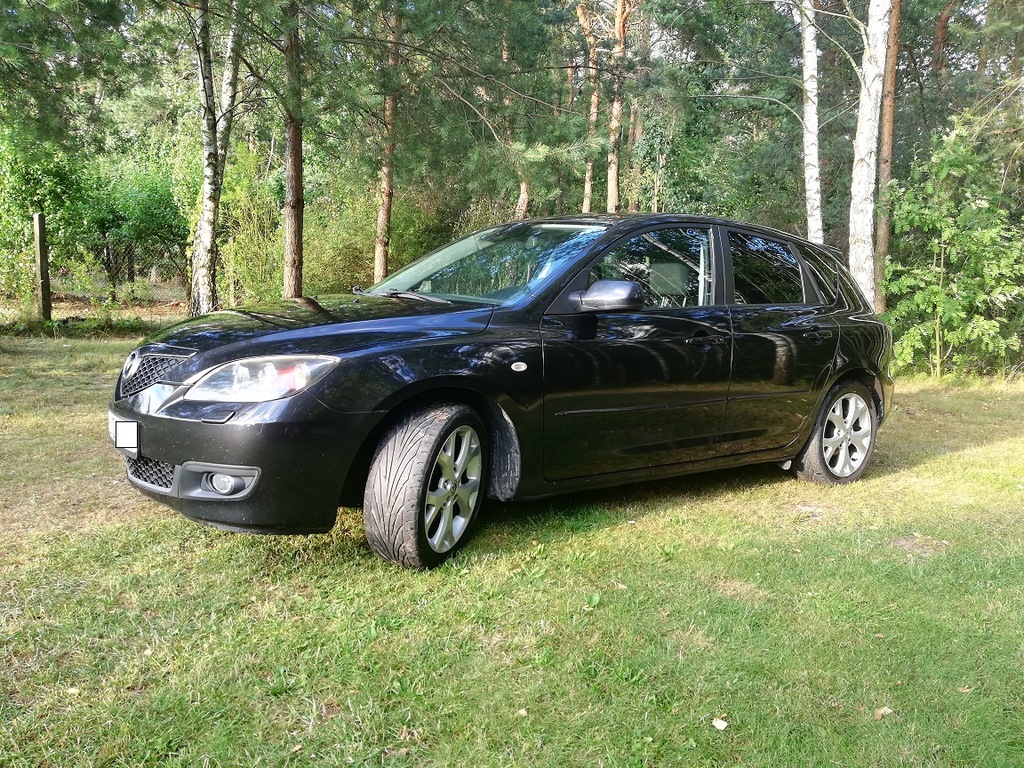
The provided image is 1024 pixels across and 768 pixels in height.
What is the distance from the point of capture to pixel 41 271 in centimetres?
1112

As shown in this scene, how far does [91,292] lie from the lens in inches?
460

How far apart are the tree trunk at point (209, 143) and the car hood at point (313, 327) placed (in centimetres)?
530

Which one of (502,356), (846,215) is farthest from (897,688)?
(846,215)

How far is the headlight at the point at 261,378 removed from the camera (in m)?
3.09

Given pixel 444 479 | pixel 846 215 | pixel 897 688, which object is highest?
pixel 846 215

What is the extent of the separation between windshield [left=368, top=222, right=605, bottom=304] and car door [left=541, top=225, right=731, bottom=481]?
17 centimetres

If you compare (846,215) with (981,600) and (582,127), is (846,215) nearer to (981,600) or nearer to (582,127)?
(582,127)

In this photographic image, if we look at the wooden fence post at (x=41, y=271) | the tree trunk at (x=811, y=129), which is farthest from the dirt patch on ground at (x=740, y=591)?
the wooden fence post at (x=41, y=271)

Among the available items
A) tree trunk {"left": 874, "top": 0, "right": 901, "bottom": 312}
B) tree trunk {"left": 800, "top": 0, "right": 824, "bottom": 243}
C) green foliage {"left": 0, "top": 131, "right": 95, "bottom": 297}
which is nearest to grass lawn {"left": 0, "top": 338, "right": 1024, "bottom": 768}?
tree trunk {"left": 800, "top": 0, "right": 824, "bottom": 243}

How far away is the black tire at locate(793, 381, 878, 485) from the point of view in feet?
17.1

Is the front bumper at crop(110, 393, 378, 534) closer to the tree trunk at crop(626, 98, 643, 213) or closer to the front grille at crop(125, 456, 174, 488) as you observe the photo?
the front grille at crop(125, 456, 174, 488)

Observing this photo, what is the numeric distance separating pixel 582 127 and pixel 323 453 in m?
7.14

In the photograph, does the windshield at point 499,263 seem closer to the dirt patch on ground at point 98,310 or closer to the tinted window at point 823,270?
the tinted window at point 823,270

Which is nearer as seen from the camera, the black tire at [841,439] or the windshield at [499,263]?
the windshield at [499,263]
